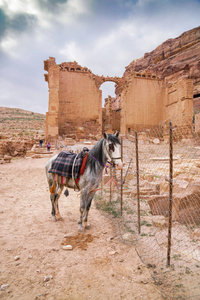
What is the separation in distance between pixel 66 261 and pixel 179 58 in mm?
46224

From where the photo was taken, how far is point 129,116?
22.0 metres

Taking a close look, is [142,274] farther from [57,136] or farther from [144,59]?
[144,59]

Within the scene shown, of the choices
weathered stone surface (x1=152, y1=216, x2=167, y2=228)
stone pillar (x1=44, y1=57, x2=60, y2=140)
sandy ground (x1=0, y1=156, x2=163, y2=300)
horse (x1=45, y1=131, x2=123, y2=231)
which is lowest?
sandy ground (x1=0, y1=156, x2=163, y2=300)

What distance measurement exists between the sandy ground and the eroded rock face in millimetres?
36134

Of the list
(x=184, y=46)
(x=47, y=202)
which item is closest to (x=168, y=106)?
(x=47, y=202)

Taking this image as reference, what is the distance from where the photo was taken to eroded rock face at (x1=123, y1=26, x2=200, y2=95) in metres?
35.4

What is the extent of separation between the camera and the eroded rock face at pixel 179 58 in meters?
35.4

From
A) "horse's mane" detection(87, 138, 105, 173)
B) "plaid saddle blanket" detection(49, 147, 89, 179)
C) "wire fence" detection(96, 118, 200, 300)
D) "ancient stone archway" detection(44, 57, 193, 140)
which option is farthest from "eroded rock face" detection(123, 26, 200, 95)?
"plaid saddle blanket" detection(49, 147, 89, 179)

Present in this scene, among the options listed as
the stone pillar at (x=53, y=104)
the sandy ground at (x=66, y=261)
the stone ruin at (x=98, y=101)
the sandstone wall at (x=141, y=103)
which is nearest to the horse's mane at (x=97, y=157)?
the sandy ground at (x=66, y=261)

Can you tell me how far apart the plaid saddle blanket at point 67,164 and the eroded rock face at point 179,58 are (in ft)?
117

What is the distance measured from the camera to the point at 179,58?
39188 mm

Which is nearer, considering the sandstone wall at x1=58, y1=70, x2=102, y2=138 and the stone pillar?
the stone pillar

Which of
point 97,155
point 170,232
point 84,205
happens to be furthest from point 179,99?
point 170,232

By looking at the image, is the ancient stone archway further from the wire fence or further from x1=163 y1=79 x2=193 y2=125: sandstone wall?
the wire fence
